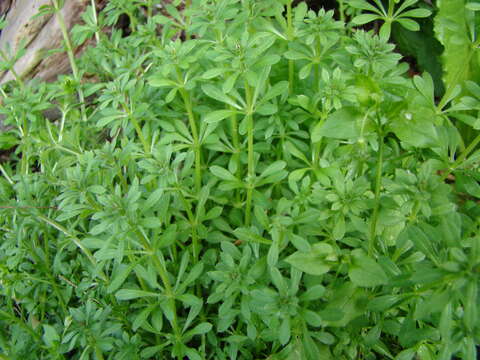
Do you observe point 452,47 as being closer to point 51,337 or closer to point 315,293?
point 315,293

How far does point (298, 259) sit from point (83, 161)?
3.26 ft

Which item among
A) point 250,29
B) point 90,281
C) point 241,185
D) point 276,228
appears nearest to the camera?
point 276,228

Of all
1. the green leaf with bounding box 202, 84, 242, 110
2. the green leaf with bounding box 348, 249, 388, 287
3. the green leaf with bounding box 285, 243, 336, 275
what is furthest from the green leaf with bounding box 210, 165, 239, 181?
the green leaf with bounding box 348, 249, 388, 287

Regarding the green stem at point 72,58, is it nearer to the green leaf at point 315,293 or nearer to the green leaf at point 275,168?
the green leaf at point 275,168

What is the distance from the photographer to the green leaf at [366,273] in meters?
1.40

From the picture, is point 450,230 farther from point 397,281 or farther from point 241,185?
point 241,185

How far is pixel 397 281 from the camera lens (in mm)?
1448

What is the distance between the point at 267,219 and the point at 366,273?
44 cm

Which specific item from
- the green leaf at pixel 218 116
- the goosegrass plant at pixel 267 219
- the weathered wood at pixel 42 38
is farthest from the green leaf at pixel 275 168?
the weathered wood at pixel 42 38

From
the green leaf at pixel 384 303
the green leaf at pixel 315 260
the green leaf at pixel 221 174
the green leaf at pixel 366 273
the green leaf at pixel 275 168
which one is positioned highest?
the green leaf at pixel 221 174

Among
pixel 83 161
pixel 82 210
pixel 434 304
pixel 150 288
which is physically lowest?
pixel 150 288

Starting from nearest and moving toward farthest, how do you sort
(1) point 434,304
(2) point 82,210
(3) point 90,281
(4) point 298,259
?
(1) point 434,304 < (4) point 298,259 < (2) point 82,210 < (3) point 90,281

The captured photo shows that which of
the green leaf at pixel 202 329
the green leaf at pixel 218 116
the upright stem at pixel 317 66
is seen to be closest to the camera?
the green leaf at pixel 202 329

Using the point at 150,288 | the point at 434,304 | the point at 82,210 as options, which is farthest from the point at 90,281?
the point at 434,304
